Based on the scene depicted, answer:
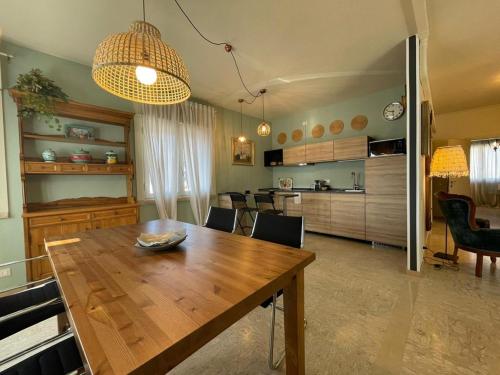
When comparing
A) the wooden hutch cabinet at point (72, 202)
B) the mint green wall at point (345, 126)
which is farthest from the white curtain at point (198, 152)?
the mint green wall at point (345, 126)

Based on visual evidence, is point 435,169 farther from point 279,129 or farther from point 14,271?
point 14,271

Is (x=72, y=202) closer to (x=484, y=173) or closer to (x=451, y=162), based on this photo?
(x=451, y=162)

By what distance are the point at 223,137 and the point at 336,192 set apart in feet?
8.37

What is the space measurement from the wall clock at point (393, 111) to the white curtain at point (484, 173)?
165 inches

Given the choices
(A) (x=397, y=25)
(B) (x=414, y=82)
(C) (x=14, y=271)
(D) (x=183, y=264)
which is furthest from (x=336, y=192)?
(C) (x=14, y=271)

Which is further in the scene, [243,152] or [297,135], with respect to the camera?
[297,135]

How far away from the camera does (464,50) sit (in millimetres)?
2693

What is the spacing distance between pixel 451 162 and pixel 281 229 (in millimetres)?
2801

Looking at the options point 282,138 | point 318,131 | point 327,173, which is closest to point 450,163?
point 327,173

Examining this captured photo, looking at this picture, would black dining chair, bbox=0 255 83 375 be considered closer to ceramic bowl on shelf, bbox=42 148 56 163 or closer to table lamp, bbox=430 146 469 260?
ceramic bowl on shelf, bbox=42 148 56 163

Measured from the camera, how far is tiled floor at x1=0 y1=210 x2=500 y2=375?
1347mm

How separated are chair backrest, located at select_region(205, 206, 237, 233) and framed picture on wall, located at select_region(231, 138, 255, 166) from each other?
282 cm

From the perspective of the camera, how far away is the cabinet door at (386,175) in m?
3.22

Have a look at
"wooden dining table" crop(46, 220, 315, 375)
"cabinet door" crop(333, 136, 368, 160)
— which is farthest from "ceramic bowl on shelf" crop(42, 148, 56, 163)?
"cabinet door" crop(333, 136, 368, 160)
